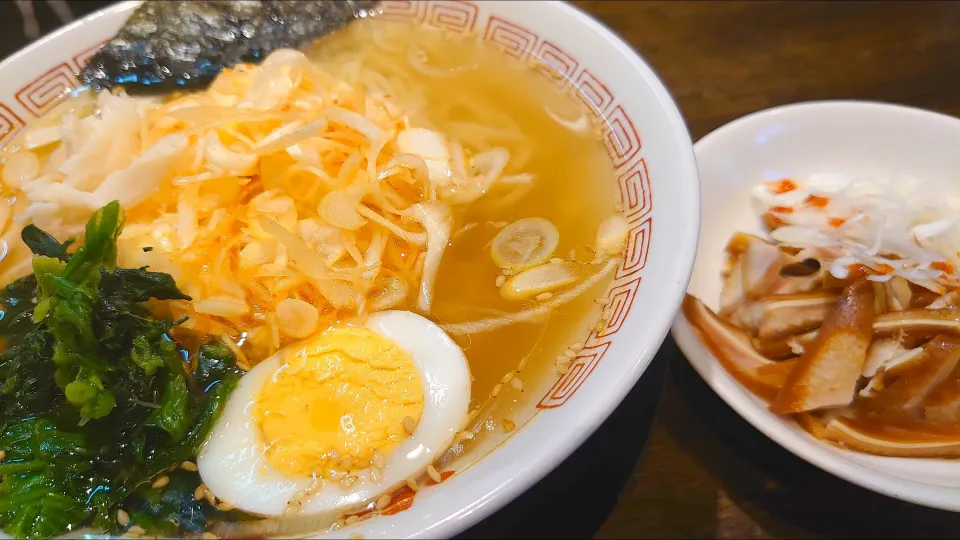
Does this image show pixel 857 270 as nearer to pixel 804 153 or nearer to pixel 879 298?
pixel 879 298

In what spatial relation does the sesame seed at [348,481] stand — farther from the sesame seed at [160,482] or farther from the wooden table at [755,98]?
the wooden table at [755,98]

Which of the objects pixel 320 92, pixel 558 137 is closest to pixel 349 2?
pixel 320 92

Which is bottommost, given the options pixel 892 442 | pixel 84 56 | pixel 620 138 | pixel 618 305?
pixel 892 442

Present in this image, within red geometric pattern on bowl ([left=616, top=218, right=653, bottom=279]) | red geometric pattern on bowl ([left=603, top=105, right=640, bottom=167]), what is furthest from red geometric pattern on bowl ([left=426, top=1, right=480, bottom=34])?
red geometric pattern on bowl ([left=616, top=218, right=653, bottom=279])

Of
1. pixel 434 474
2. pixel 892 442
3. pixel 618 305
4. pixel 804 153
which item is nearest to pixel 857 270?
pixel 892 442

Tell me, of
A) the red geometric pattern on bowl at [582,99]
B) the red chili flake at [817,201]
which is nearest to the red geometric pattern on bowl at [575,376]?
the red geometric pattern on bowl at [582,99]

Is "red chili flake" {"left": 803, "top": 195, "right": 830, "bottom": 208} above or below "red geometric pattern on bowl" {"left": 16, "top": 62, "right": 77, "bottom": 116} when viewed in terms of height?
below

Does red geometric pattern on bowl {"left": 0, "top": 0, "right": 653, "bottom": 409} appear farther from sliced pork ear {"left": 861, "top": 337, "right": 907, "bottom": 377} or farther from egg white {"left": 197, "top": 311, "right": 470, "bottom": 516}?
sliced pork ear {"left": 861, "top": 337, "right": 907, "bottom": 377}

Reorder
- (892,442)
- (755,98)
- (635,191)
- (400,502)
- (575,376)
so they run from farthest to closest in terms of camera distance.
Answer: (755,98)
(635,191)
(892,442)
(575,376)
(400,502)
